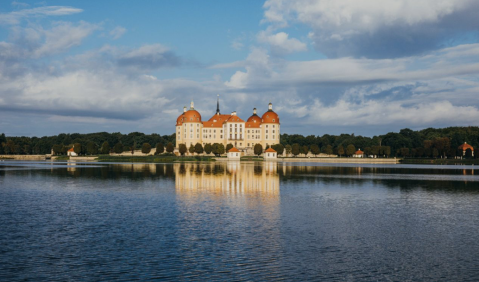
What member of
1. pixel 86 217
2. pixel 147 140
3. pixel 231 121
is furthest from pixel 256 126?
pixel 86 217

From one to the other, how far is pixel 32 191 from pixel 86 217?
12901 millimetres

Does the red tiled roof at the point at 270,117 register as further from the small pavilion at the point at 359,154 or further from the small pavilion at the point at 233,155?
the small pavilion at the point at 233,155

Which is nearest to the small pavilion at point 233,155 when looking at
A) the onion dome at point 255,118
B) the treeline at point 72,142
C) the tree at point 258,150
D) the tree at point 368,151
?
the tree at point 258,150

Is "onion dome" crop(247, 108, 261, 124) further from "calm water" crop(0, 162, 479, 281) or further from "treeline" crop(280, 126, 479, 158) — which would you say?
"calm water" crop(0, 162, 479, 281)

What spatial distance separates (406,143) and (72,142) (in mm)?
102311

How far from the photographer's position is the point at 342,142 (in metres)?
138

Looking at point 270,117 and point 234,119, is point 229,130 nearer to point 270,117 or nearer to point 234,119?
point 234,119

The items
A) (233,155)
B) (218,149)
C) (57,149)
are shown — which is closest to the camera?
(233,155)

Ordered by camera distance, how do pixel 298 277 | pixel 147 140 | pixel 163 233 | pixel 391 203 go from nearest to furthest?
pixel 298 277
pixel 163 233
pixel 391 203
pixel 147 140

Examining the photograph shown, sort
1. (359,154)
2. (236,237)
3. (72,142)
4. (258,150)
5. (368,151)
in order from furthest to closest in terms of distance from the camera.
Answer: (72,142), (359,154), (368,151), (258,150), (236,237)

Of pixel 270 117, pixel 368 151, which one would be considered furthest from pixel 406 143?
pixel 270 117

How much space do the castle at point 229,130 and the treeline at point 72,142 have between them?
1663 centimetres

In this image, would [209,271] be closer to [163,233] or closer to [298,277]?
[298,277]

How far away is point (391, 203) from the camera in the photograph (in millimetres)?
26891
